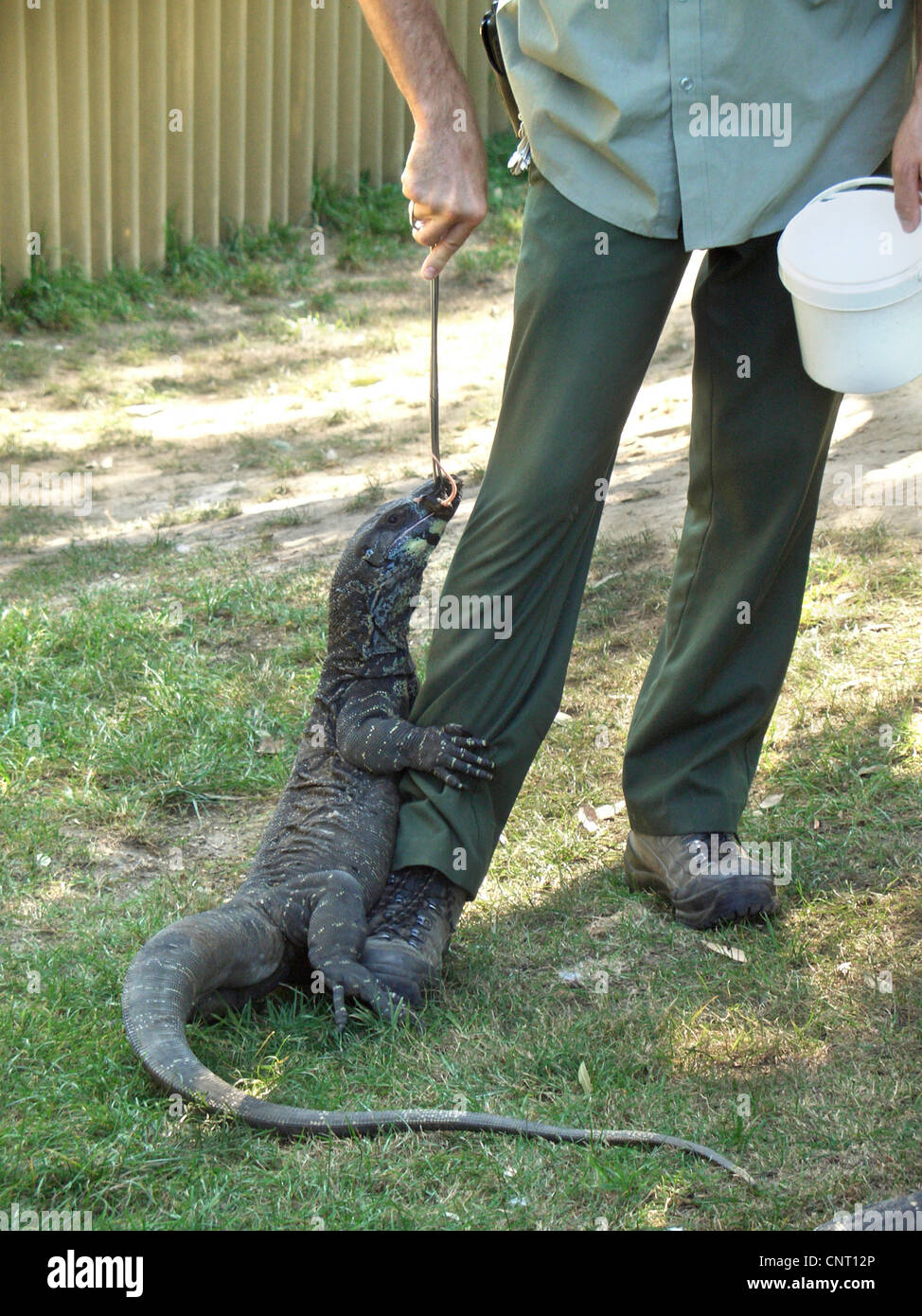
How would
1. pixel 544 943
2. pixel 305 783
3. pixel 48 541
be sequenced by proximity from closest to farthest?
pixel 544 943 < pixel 305 783 < pixel 48 541

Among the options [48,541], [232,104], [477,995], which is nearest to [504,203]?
[232,104]

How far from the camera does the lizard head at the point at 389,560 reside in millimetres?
3564

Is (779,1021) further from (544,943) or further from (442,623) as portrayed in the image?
(442,623)

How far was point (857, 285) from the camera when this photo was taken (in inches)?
101

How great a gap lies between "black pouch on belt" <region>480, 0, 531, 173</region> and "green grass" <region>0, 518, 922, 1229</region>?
1682 millimetres

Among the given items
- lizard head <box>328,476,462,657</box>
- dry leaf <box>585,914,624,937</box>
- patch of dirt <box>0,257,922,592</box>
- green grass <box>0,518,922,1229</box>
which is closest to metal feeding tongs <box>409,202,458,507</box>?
lizard head <box>328,476,462,657</box>

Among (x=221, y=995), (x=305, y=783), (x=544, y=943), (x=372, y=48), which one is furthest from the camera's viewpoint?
(x=372, y=48)

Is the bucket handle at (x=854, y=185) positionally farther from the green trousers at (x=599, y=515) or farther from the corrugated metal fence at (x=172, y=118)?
the corrugated metal fence at (x=172, y=118)

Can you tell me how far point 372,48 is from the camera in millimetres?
9961

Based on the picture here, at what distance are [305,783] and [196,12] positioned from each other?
24.1 ft

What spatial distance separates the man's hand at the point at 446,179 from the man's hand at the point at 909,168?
808mm

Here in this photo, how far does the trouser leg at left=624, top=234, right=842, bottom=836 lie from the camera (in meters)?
2.95

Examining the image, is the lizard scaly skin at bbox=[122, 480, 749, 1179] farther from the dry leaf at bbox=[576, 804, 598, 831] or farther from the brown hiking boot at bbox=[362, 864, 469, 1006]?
the dry leaf at bbox=[576, 804, 598, 831]

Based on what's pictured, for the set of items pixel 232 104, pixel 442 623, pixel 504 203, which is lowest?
pixel 442 623
